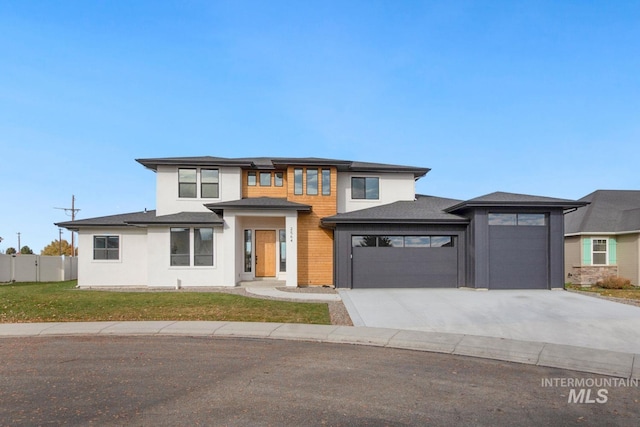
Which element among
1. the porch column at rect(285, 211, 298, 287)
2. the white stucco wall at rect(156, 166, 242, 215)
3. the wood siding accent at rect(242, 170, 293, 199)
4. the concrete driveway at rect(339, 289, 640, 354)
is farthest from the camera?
the wood siding accent at rect(242, 170, 293, 199)

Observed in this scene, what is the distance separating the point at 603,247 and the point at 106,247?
27.5 metres

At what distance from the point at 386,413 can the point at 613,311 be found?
11160mm

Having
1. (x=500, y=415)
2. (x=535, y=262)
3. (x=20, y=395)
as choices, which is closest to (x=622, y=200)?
(x=535, y=262)

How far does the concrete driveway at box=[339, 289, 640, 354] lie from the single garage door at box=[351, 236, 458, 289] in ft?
5.56

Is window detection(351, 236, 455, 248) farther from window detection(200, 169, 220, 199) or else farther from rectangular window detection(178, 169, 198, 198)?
rectangular window detection(178, 169, 198, 198)

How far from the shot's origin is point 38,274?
94.2ft

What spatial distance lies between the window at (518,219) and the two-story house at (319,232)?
5cm

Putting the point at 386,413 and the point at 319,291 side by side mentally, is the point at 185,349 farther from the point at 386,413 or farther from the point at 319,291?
the point at 319,291

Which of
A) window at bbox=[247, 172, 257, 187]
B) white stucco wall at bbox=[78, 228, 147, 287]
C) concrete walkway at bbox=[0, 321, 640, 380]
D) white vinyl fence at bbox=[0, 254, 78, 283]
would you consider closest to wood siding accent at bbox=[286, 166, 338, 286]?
window at bbox=[247, 172, 257, 187]

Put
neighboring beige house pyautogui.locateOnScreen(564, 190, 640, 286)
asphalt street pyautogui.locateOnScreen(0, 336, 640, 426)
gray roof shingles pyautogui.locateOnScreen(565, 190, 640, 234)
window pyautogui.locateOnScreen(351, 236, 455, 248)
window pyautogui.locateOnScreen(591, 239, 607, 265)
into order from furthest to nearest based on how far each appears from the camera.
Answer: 1. window pyautogui.locateOnScreen(591, 239, 607, 265)
2. gray roof shingles pyautogui.locateOnScreen(565, 190, 640, 234)
3. neighboring beige house pyautogui.locateOnScreen(564, 190, 640, 286)
4. window pyautogui.locateOnScreen(351, 236, 455, 248)
5. asphalt street pyautogui.locateOnScreen(0, 336, 640, 426)

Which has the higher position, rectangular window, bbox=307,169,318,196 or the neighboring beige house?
rectangular window, bbox=307,169,318,196

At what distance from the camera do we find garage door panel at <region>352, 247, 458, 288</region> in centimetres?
1869

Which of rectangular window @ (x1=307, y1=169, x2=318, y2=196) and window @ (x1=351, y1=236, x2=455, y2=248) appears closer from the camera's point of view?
window @ (x1=351, y1=236, x2=455, y2=248)

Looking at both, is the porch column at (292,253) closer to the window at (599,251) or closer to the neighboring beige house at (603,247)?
the neighboring beige house at (603,247)
